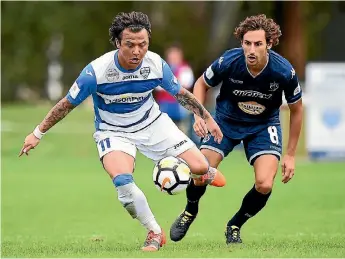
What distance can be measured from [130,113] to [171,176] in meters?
0.71

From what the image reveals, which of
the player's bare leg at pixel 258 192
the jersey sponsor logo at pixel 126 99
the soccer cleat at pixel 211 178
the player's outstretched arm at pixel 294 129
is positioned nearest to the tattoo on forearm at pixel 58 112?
the jersey sponsor logo at pixel 126 99

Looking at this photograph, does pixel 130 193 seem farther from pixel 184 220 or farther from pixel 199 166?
pixel 184 220

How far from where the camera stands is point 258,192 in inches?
388

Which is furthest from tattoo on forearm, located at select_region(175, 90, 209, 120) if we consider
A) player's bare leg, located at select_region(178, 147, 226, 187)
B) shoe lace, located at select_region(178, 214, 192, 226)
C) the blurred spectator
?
the blurred spectator

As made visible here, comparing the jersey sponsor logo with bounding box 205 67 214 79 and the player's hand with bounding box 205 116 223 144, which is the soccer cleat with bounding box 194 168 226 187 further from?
the jersey sponsor logo with bounding box 205 67 214 79

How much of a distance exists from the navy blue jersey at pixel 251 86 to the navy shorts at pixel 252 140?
75 mm

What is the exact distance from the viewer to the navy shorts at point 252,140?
9.95 m

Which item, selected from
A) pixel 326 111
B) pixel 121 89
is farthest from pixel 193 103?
pixel 326 111

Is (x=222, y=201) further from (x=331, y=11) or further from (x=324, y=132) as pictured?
(x=331, y=11)

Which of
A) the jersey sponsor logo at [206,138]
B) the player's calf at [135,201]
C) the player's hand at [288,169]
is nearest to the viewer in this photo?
the player's calf at [135,201]

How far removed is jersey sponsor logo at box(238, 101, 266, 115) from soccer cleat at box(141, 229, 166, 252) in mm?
1495

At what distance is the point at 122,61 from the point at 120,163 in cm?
87

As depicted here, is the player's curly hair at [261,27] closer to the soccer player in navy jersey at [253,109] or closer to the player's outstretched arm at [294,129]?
the soccer player in navy jersey at [253,109]

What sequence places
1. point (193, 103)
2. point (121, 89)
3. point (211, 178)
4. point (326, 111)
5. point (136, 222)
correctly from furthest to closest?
point (326, 111)
point (136, 222)
point (211, 178)
point (193, 103)
point (121, 89)
